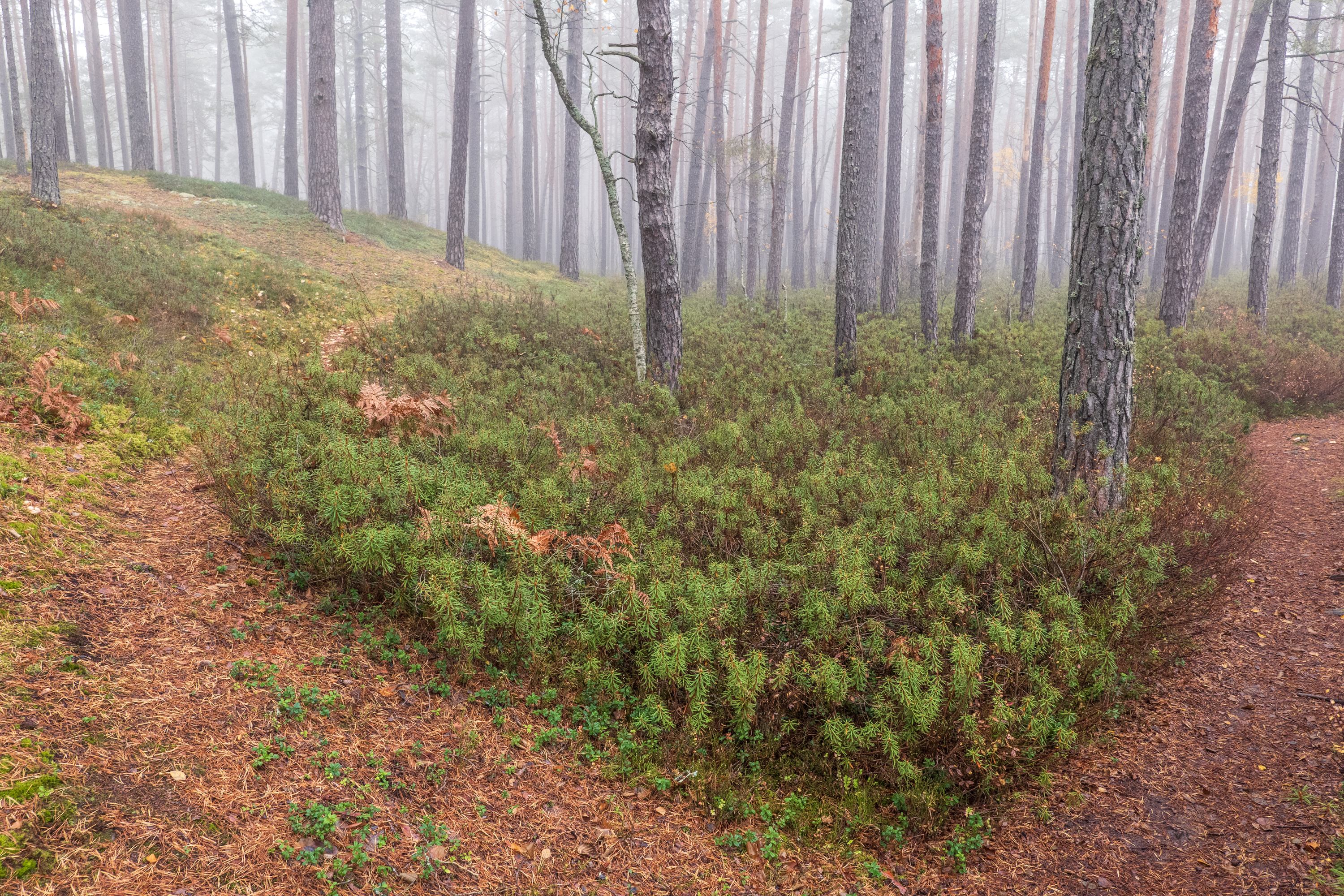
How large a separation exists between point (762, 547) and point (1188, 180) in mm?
13510

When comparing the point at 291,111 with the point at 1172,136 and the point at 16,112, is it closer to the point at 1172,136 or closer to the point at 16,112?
the point at 16,112

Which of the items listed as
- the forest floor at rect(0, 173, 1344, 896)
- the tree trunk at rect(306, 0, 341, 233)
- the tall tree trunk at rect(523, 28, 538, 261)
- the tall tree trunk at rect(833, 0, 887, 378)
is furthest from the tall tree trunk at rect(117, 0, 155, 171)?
the forest floor at rect(0, 173, 1344, 896)

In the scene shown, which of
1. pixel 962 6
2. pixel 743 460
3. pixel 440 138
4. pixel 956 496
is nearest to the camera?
pixel 956 496

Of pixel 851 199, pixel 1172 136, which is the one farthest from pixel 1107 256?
pixel 1172 136

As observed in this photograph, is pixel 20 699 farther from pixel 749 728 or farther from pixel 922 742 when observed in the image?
pixel 922 742

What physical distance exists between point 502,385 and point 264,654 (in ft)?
16.4

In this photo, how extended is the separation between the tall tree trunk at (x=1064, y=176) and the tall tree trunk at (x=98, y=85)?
3719 cm

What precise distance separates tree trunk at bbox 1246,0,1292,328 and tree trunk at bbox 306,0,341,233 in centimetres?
2092

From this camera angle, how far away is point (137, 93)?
866 inches

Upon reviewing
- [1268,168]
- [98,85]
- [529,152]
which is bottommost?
[1268,168]

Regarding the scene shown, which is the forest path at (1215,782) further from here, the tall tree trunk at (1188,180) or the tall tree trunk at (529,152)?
the tall tree trunk at (529,152)

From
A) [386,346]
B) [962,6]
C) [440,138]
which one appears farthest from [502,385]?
[440,138]

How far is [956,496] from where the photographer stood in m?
5.77

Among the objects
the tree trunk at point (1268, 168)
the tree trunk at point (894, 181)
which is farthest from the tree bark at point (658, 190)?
the tree trunk at point (1268, 168)
